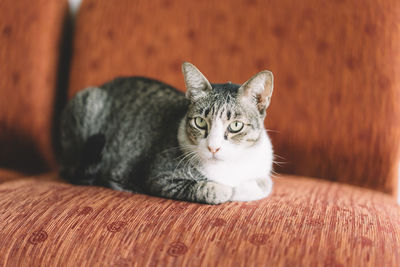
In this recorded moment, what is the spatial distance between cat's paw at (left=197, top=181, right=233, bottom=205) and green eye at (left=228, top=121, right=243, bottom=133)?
0.69 ft

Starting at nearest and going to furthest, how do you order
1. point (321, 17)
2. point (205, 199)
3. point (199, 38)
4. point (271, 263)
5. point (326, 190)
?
point (271, 263) < point (205, 199) < point (326, 190) < point (321, 17) < point (199, 38)

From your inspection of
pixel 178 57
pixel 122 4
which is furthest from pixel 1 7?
pixel 178 57

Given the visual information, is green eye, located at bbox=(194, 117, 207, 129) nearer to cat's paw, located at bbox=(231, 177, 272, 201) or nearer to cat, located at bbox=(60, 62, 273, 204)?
cat, located at bbox=(60, 62, 273, 204)

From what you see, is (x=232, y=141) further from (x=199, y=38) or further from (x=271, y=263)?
(x=199, y=38)

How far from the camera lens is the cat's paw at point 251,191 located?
132 centimetres

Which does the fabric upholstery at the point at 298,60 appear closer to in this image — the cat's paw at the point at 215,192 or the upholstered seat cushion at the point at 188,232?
the upholstered seat cushion at the point at 188,232

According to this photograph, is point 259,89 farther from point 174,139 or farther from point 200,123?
point 174,139

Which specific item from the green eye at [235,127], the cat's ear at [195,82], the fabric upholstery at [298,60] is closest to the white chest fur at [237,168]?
the green eye at [235,127]

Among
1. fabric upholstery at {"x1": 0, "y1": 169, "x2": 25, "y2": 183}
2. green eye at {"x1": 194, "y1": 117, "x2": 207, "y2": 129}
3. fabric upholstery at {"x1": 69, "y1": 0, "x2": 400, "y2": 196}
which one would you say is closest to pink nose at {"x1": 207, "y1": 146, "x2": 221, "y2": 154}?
green eye at {"x1": 194, "y1": 117, "x2": 207, "y2": 129}

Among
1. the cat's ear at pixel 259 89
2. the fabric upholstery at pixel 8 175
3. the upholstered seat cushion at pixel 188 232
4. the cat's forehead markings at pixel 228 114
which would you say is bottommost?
the fabric upholstery at pixel 8 175

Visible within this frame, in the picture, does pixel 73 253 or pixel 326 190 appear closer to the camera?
pixel 73 253

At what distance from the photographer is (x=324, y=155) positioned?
5.70ft

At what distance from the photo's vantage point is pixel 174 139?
59.8 inches

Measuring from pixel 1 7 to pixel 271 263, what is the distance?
1909 millimetres
